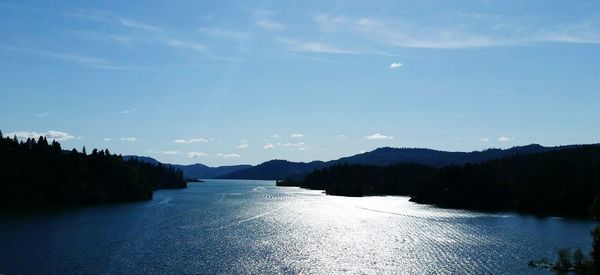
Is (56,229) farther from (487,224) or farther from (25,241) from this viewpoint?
(487,224)

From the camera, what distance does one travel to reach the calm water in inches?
→ 2953

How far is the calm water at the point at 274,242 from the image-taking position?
7500cm

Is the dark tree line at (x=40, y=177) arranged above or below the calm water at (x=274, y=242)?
above

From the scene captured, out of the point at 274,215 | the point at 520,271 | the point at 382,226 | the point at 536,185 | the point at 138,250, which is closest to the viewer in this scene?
the point at 520,271

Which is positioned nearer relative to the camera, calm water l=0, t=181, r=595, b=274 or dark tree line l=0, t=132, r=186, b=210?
calm water l=0, t=181, r=595, b=274

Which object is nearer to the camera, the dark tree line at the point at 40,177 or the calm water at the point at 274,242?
the calm water at the point at 274,242

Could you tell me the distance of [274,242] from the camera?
9900 cm

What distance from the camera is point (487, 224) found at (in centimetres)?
13588

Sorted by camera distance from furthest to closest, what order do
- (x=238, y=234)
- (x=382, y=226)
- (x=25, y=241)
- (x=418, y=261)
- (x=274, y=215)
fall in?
(x=274, y=215) → (x=382, y=226) → (x=238, y=234) → (x=25, y=241) → (x=418, y=261)

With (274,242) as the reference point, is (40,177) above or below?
above

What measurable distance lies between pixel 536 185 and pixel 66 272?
553 feet

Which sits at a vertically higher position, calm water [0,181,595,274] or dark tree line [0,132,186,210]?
dark tree line [0,132,186,210]

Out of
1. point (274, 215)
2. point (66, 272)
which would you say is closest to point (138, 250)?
point (66, 272)

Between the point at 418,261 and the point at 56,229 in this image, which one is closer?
the point at 418,261
